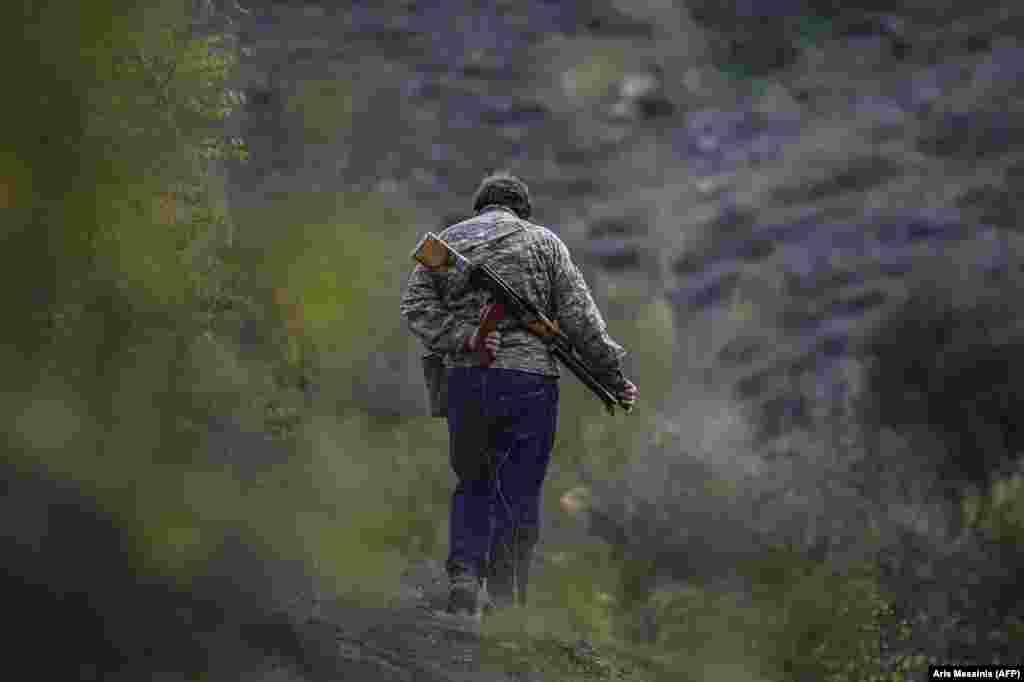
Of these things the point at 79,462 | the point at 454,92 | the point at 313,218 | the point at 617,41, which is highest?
the point at 617,41

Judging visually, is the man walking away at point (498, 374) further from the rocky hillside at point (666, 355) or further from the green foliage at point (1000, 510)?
the green foliage at point (1000, 510)

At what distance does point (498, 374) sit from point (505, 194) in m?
0.92

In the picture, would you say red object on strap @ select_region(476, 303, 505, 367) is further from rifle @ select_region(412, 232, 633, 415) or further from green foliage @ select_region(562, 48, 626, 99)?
green foliage @ select_region(562, 48, 626, 99)

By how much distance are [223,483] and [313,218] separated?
5302 mm

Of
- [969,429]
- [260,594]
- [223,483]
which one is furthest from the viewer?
[969,429]

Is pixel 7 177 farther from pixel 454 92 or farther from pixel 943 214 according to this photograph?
pixel 943 214

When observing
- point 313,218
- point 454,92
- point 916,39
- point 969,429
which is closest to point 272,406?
point 313,218

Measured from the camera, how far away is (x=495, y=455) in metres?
6.64

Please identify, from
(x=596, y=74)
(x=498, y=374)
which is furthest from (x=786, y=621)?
(x=596, y=74)

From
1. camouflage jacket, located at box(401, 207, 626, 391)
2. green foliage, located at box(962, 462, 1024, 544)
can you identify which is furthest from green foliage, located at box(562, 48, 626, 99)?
camouflage jacket, located at box(401, 207, 626, 391)

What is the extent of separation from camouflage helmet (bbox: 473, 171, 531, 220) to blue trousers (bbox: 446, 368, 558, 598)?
863 millimetres

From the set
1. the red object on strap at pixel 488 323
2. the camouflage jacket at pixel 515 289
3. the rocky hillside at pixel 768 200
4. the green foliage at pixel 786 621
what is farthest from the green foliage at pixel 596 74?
the red object on strap at pixel 488 323

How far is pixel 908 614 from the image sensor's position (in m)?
13.0

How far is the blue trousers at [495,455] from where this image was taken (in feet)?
Answer: 21.3
